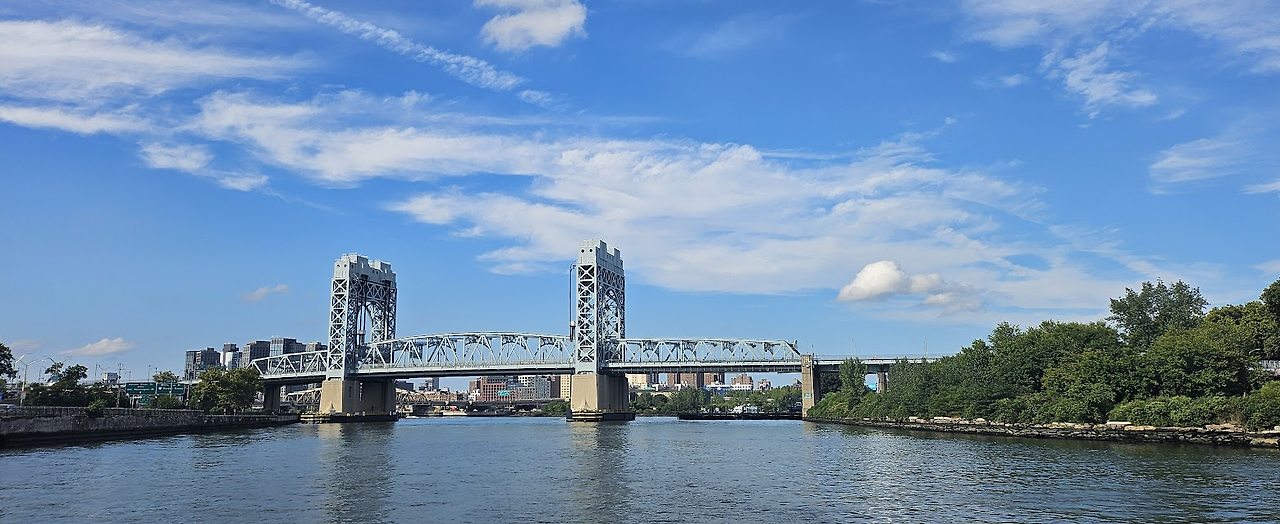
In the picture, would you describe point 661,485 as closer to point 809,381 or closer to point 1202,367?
point 1202,367

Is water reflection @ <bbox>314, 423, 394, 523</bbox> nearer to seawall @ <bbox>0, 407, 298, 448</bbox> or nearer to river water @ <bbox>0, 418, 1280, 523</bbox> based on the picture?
river water @ <bbox>0, 418, 1280, 523</bbox>

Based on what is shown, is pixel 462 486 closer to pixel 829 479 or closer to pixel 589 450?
pixel 829 479

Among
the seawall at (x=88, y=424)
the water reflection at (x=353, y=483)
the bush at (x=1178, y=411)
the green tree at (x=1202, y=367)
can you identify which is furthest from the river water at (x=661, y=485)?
the green tree at (x=1202, y=367)

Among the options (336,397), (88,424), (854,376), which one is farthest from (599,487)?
(336,397)

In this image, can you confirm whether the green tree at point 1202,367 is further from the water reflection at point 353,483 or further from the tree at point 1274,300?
the water reflection at point 353,483

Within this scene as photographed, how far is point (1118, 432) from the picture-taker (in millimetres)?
77750

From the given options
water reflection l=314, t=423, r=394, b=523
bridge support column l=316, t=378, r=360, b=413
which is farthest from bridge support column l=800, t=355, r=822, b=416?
water reflection l=314, t=423, r=394, b=523

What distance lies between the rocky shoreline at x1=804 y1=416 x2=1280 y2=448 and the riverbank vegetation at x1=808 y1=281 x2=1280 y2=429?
36.1 inches

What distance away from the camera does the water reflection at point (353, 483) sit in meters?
39.2

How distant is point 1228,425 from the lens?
6812 cm

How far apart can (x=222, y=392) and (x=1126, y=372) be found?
464ft

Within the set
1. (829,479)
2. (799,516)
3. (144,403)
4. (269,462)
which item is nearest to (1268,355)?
(829,479)

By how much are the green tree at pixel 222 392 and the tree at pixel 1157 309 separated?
140921 mm

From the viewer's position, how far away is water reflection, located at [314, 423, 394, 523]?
3916 cm
